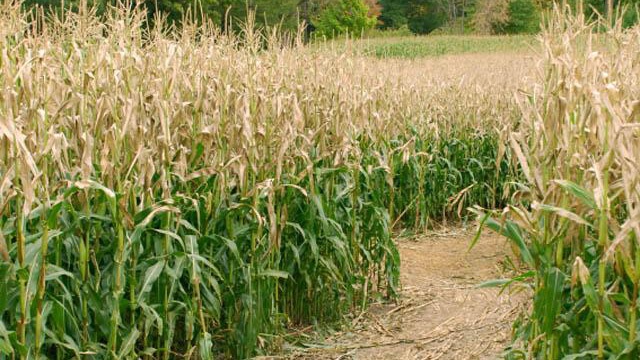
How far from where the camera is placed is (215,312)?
14.7 feet

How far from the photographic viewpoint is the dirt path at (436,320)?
519cm

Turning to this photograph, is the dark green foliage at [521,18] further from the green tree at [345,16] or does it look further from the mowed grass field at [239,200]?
the mowed grass field at [239,200]

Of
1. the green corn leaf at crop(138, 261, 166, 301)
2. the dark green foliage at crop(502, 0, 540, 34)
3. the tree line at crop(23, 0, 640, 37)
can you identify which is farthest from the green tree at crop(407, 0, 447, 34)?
the green corn leaf at crop(138, 261, 166, 301)

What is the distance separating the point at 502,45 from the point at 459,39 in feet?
13.9

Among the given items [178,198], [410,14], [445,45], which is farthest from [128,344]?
[410,14]

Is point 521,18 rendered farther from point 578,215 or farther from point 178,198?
point 578,215

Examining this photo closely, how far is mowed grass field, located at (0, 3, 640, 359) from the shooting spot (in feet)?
10.6

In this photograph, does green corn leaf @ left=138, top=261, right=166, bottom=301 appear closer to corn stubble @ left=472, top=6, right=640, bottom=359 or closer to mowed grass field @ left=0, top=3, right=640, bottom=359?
mowed grass field @ left=0, top=3, right=640, bottom=359

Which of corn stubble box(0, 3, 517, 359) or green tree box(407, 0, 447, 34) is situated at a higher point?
green tree box(407, 0, 447, 34)

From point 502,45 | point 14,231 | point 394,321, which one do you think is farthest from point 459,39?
point 14,231

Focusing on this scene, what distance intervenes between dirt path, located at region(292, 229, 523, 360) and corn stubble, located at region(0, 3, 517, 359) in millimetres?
265

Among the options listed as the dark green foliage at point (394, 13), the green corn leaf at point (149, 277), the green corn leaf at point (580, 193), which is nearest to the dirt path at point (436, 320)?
the green corn leaf at point (580, 193)

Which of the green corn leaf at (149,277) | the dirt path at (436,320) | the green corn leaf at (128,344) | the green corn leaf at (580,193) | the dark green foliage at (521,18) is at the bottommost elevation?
the dirt path at (436,320)

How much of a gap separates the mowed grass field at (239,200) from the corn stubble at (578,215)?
12mm
